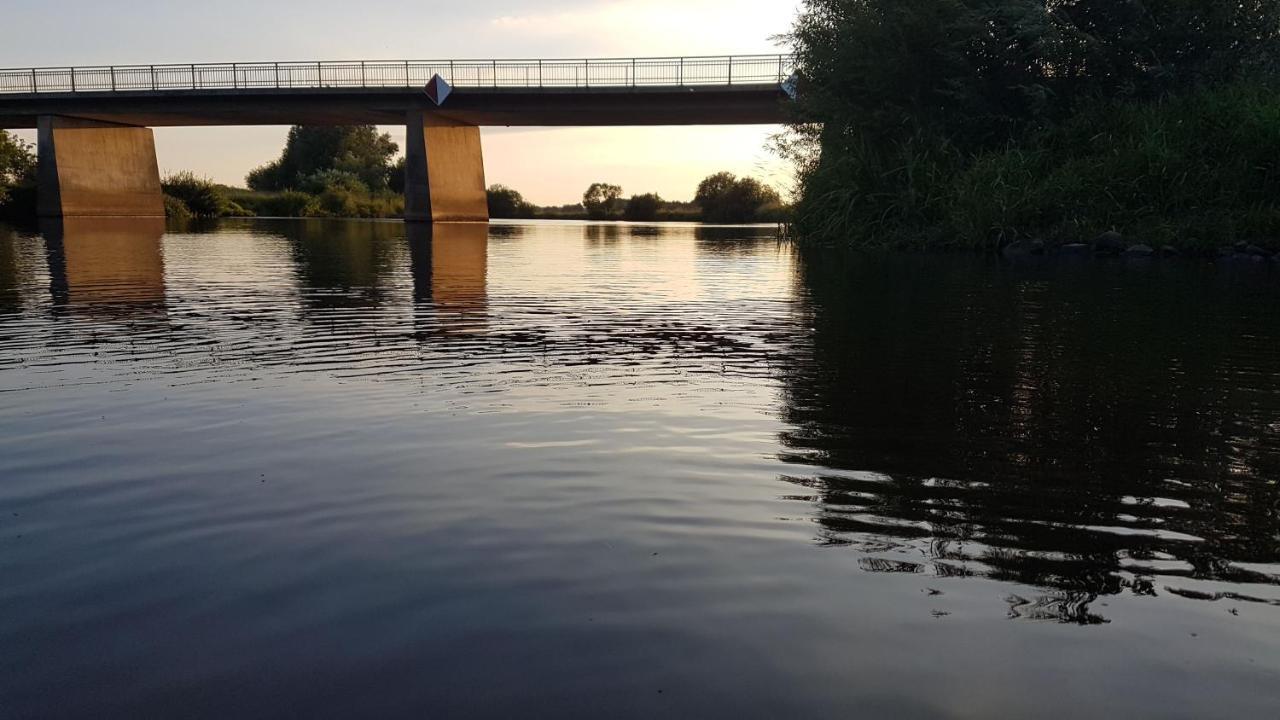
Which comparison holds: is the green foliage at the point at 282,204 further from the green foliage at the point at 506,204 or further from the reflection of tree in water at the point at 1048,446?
the reflection of tree in water at the point at 1048,446

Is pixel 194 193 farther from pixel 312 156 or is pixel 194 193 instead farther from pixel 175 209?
pixel 312 156

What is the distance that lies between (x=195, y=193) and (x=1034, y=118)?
7020 cm

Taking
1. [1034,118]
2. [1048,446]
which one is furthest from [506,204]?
[1048,446]

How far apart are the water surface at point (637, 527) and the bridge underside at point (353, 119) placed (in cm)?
4675

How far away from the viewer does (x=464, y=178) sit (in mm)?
67625

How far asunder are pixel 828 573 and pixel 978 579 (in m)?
0.63

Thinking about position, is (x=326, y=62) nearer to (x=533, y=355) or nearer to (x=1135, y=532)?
(x=533, y=355)

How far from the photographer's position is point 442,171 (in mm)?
64188

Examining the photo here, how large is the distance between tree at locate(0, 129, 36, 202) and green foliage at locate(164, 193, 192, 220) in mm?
9058

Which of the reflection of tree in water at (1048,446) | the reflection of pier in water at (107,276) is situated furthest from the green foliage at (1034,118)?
the reflection of pier in water at (107,276)

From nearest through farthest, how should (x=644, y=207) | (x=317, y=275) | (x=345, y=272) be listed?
(x=317, y=275), (x=345, y=272), (x=644, y=207)

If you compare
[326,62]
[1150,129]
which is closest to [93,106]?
[326,62]

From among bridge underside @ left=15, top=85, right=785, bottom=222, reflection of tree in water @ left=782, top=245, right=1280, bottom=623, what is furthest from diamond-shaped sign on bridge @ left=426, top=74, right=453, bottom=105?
reflection of tree in water @ left=782, top=245, right=1280, bottom=623

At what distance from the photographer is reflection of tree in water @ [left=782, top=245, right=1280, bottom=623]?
14.2 feet
